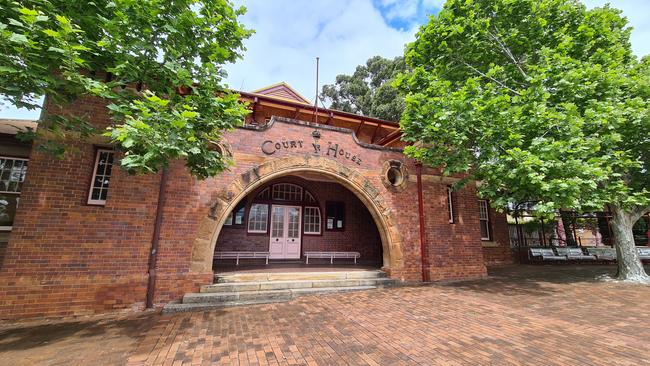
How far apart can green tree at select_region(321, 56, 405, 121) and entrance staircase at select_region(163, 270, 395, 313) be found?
16.7 m

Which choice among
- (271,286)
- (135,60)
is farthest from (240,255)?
(135,60)

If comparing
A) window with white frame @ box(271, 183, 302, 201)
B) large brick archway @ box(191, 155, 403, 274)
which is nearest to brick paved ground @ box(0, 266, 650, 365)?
large brick archway @ box(191, 155, 403, 274)

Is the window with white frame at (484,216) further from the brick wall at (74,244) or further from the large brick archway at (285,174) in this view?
the brick wall at (74,244)

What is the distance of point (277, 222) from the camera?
10453 millimetres

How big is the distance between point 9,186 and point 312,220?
29.9ft

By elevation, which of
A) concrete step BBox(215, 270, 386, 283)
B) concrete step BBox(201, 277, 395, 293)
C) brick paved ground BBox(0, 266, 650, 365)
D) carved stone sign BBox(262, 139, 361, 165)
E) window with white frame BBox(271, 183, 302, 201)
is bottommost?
brick paved ground BBox(0, 266, 650, 365)

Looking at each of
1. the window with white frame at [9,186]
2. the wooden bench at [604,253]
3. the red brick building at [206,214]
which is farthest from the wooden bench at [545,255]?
the window with white frame at [9,186]

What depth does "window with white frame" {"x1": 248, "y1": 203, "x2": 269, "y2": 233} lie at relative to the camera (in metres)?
10.1

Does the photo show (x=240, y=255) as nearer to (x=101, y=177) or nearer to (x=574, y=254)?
(x=101, y=177)

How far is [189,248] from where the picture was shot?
6039 millimetres

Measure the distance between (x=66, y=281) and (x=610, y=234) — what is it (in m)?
25.7

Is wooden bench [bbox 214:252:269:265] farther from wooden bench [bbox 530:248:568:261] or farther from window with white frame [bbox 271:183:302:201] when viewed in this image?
wooden bench [bbox 530:248:568:261]

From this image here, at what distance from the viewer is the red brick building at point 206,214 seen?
5160 millimetres

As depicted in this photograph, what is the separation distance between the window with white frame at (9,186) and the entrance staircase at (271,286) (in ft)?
17.7
